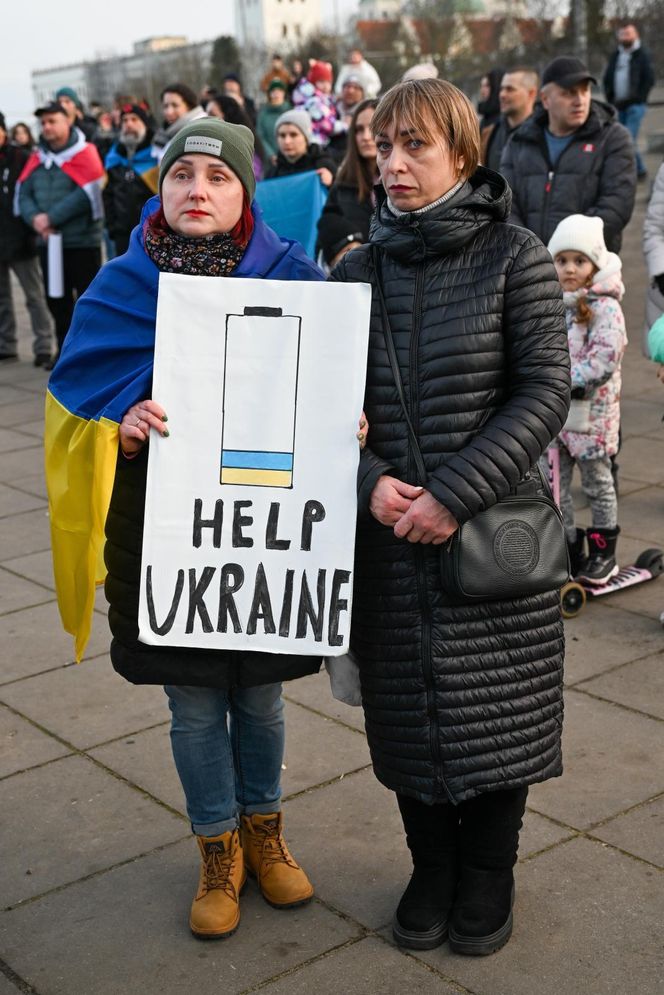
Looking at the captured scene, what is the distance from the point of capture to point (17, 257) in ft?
38.6

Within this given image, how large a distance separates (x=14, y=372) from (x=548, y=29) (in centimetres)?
3600

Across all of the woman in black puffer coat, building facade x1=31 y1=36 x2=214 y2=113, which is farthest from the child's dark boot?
building facade x1=31 y1=36 x2=214 y2=113

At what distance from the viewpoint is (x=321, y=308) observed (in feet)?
9.45

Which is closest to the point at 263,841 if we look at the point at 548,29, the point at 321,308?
the point at 321,308

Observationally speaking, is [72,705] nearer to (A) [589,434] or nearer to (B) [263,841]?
(B) [263,841]

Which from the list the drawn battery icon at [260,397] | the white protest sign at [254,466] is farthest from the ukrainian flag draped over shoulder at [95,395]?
the drawn battery icon at [260,397]

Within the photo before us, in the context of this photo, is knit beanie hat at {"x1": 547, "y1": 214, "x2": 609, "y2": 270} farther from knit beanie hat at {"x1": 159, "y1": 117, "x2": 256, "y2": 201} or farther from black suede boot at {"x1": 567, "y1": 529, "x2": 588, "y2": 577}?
knit beanie hat at {"x1": 159, "y1": 117, "x2": 256, "y2": 201}

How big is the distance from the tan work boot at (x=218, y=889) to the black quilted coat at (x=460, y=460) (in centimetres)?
53

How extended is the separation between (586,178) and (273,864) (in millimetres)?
4146

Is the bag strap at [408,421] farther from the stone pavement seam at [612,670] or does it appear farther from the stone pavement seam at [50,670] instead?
the stone pavement seam at [50,670]

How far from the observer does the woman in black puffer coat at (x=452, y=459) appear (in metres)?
2.79

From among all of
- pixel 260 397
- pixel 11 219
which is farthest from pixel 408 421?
pixel 11 219

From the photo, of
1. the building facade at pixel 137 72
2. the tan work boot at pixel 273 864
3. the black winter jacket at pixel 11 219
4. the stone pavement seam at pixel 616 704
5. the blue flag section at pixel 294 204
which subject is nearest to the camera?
the tan work boot at pixel 273 864

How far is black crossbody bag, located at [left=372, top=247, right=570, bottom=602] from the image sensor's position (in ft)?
9.16
